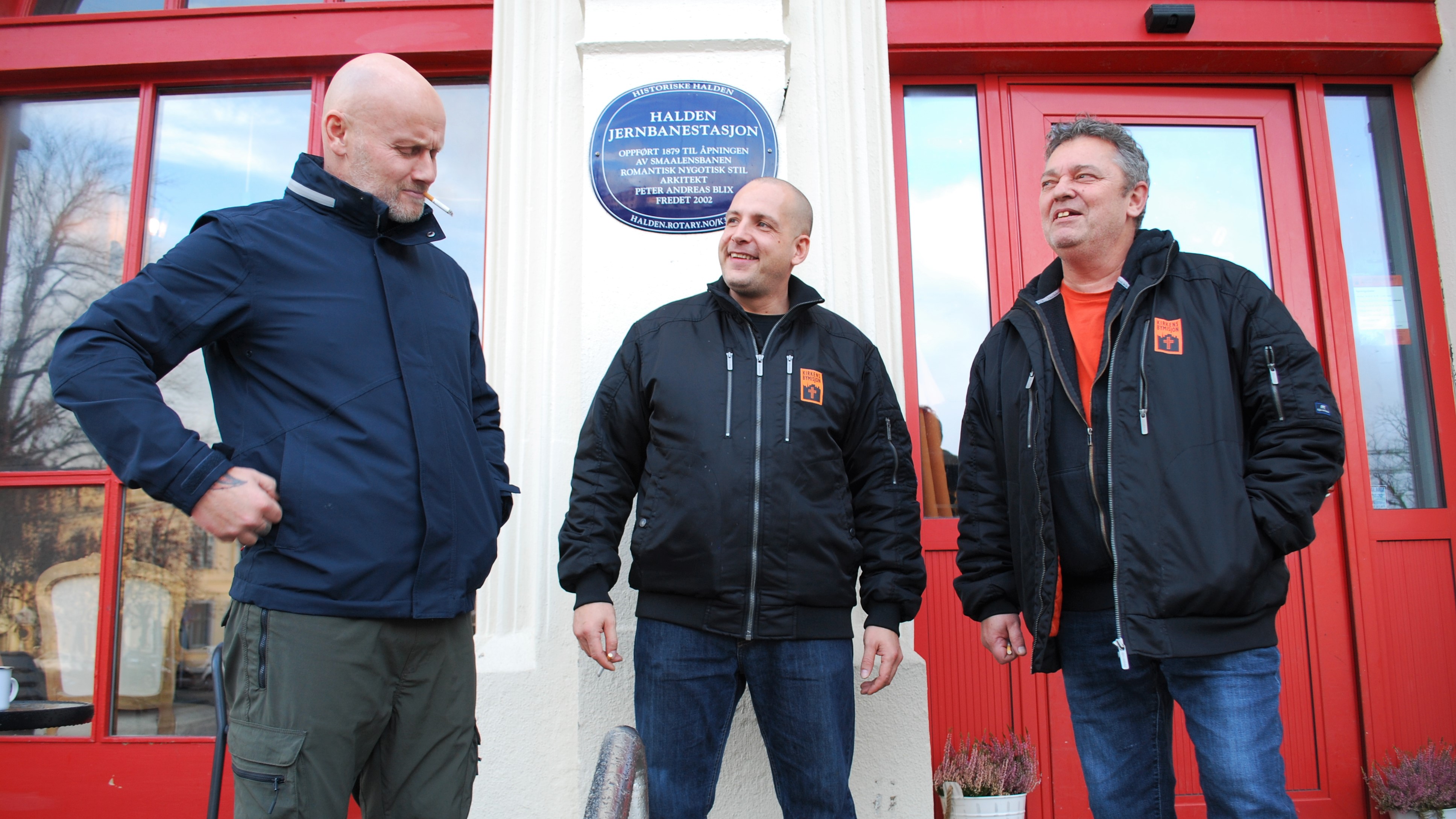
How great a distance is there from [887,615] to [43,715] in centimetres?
242

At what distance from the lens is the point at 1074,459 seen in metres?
2.13

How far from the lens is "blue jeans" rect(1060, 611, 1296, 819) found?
1842 millimetres

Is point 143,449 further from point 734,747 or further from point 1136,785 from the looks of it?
point 1136,785

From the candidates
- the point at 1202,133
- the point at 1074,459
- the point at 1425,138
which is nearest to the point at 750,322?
the point at 1074,459

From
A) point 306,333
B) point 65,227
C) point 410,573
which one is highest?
point 65,227

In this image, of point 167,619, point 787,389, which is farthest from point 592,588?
point 167,619

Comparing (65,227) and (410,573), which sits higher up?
(65,227)

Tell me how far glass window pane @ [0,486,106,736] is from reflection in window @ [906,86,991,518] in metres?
3.21

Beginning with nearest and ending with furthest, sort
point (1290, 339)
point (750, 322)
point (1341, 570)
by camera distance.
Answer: point (1290, 339)
point (750, 322)
point (1341, 570)

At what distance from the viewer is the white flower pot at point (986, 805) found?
2.87 meters

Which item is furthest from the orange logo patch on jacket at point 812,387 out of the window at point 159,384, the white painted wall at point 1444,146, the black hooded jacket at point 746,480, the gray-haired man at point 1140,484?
the white painted wall at point 1444,146

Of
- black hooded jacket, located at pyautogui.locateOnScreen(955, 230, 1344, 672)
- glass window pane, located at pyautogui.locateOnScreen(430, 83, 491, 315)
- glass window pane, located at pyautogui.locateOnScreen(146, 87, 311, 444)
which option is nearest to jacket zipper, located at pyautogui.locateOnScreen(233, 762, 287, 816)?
black hooded jacket, located at pyautogui.locateOnScreen(955, 230, 1344, 672)

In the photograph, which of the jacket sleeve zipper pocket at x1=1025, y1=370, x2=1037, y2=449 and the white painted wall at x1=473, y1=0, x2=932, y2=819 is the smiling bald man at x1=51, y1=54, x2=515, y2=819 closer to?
the white painted wall at x1=473, y1=0, x2=932, y2=819

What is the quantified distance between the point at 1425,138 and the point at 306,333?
4.02m
